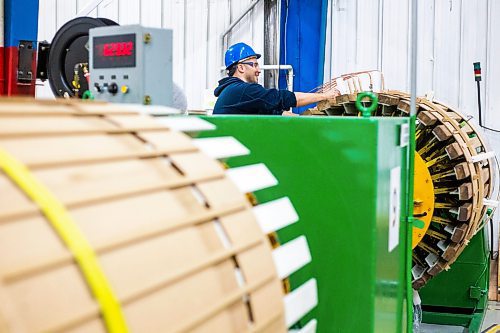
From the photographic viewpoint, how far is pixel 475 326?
531 cm

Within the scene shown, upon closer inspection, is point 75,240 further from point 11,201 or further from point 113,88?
A: point 113,88

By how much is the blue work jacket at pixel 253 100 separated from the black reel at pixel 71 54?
175 cm

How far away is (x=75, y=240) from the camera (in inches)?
38.3

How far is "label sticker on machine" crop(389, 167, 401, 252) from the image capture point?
256 centimetres

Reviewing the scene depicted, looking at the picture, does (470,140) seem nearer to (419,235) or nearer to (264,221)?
(419,235)

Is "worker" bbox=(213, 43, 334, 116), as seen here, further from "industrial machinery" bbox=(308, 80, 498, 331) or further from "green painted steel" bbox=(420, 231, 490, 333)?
"green painted steel" bbox=(420, 231, 490, 333)

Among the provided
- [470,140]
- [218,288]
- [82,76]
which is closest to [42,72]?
[82,76]

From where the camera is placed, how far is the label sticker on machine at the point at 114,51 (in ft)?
7.91

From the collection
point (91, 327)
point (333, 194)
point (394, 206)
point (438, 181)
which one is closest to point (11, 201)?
point (91, 327)

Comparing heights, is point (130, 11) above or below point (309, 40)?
above

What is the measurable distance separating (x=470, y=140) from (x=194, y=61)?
4771 mm

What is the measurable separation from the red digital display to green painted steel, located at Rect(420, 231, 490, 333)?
3.88 metres

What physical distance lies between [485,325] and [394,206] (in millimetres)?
3650

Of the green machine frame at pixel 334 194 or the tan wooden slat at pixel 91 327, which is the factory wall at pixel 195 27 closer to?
the green machine frame at pixel 334 194
